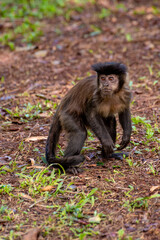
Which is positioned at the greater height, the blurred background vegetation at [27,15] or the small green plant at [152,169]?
the blurred background vegetation at [27,15]

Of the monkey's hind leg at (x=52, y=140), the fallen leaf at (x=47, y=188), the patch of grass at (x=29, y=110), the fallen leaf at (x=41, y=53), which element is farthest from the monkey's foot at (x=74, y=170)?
the fallen leaf at (x=41, y=53)

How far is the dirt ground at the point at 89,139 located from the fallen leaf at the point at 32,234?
3.6 inches

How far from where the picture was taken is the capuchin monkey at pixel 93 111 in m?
5.18

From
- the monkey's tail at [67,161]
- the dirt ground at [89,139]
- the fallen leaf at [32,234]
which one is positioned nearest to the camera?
the fallen leaf at [32,234]

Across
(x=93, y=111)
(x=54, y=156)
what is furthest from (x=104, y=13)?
(x=54, y=156)

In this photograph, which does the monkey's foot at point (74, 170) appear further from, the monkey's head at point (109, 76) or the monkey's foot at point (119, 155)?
the monkey's head at point (109, 76)

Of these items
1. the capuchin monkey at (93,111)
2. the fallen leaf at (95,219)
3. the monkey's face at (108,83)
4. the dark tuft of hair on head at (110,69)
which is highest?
the dark tuft of hair on head at (110,69)

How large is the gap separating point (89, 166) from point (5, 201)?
1.43 m

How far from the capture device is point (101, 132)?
5.26 metres

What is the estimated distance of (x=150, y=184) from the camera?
183 inches

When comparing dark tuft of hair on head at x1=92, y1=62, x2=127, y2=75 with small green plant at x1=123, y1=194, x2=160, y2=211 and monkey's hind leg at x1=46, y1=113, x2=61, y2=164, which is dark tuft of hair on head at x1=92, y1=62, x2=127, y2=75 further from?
small green plant at x1=123, y1=194, x2=160, y2=211

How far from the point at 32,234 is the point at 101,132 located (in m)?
1.96

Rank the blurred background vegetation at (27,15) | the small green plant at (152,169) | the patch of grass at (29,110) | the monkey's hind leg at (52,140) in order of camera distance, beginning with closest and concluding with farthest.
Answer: the small green plant at (152,169) → the monkey's hind leg at (52,140) → the patch of grass at (29,110) → the blurred background vegetation at (27,15)

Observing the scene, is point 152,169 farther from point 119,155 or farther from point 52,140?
point 52,140
